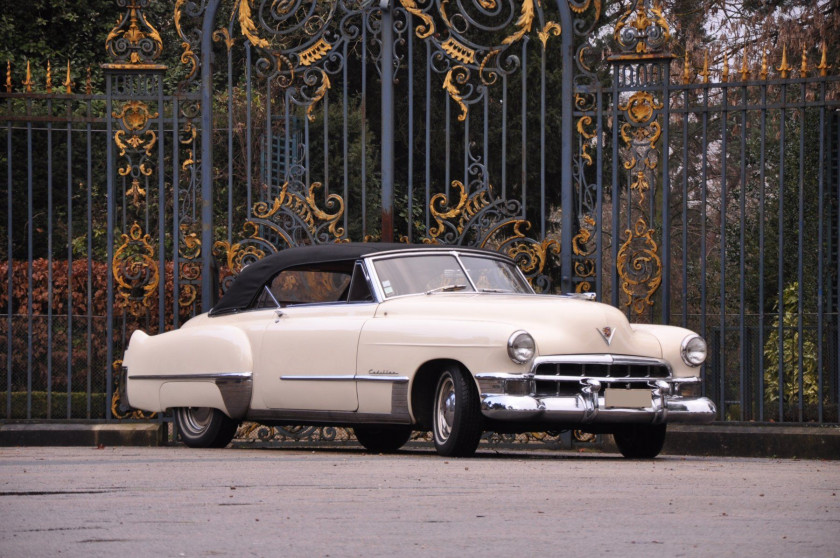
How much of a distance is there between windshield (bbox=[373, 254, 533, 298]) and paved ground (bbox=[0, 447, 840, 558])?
4.92 ft

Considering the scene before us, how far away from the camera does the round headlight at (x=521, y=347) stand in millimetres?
9188

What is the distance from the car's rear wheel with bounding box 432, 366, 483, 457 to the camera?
930 cm

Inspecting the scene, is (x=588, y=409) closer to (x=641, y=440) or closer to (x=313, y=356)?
(x=641, y=440)

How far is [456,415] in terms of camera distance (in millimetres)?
9320

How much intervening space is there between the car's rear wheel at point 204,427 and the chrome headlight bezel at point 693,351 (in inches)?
134

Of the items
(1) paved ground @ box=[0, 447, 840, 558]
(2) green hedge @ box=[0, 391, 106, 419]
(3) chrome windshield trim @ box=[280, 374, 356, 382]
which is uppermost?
(3) chrome windshield trim @ box=[280, 374, 356, 382]

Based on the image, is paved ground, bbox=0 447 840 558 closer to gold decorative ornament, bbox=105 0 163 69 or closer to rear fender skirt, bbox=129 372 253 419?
rear fender skirt, bbox=129 372 253 419

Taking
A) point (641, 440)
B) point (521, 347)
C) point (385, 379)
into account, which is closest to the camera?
point (521, 347)

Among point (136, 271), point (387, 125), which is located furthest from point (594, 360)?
point (136, 271)

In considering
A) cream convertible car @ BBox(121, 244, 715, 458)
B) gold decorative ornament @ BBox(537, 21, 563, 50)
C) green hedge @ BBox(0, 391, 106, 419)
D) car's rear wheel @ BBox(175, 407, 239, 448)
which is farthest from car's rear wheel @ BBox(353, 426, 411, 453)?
green hedge @ BBox(0, 391, 106, 419)

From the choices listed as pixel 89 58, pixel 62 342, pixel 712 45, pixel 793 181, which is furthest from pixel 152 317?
pixel 712 45

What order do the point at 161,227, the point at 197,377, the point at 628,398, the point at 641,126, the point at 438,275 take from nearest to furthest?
the point at 628,398 → the point at 438,275 → the point at 197,377 → the point at 641,126 → the point at 161,227

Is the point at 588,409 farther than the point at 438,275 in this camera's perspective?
No

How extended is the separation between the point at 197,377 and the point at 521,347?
2.97m
